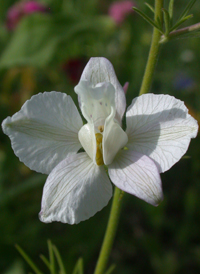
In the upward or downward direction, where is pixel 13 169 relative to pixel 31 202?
upward

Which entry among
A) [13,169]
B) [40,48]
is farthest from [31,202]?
[40,48]

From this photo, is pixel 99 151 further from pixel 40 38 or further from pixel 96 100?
pixel 40 38

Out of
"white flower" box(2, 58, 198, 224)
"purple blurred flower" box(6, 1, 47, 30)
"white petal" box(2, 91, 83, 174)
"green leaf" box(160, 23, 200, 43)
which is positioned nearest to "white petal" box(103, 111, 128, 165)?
"white flower" box(2, 58, 198, 224)

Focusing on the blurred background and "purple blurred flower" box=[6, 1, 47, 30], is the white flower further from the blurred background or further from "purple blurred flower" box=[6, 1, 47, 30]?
"purple blurred flower" box=[6, 1, 47, 30]

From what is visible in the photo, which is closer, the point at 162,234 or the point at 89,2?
the point at 162,234

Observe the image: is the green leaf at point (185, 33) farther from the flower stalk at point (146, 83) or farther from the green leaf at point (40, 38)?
the green leaf at point (40, 38)

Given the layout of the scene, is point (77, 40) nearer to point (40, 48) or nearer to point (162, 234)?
point (40, 48)
